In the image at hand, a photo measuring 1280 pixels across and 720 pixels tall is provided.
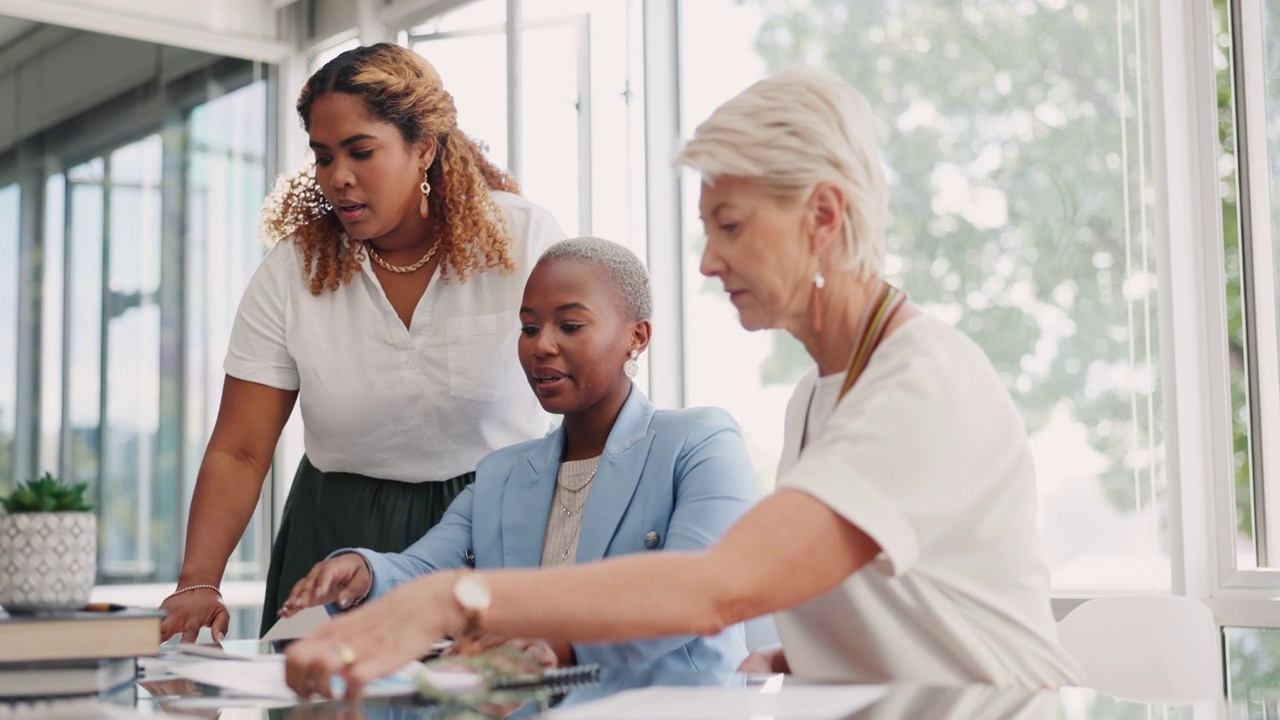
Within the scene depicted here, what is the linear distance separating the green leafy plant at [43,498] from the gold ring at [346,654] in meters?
0.39

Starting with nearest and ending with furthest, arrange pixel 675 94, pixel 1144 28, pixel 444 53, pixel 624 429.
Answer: pixel 624 429 → pixel 1144 28 → pixel 675 94 → pixel 444 53

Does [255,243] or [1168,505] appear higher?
[255,243]

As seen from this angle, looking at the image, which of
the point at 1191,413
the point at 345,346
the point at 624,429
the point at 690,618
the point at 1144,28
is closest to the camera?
the point at 690,618

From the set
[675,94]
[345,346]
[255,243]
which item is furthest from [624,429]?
[255,243]

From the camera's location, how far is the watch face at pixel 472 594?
99 cm

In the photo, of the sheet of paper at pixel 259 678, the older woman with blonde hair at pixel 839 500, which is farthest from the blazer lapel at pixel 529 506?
the older woman with blonde hair at pixel 839 500

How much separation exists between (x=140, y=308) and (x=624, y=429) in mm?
3094

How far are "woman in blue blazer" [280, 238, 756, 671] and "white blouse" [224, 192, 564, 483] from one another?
16 centimetres

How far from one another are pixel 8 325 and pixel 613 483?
10.3 ft

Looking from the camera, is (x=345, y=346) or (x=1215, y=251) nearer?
(x=345, y=346)

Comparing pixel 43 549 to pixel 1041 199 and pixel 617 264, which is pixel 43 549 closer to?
pixel 617 264

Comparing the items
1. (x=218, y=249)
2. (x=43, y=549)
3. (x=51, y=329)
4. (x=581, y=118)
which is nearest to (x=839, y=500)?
(x=43, y=549)

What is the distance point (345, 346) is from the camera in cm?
223

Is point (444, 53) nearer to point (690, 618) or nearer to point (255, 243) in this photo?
point (255, 243)
